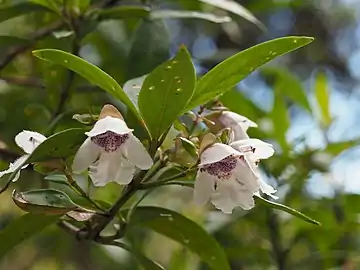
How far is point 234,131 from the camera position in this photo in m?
0.72

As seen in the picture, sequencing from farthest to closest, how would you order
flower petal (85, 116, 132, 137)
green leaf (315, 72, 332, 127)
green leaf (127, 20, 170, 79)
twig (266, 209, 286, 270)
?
green leaf (315, 72, 332, 127), twig (266, 209, 286, 270), green leaf (127, 20, 170, 79), flower petal (85, 116, 132, 137)

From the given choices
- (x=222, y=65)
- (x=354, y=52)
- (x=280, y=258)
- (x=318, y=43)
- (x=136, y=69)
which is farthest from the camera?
(x=354, y=52)

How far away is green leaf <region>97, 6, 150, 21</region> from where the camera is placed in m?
0.93

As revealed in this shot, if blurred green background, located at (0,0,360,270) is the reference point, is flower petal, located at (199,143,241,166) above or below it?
above

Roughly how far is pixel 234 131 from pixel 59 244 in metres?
0.85

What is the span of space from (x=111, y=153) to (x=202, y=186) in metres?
0.09

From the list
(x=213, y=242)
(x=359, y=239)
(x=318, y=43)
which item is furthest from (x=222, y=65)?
(x=318, y=43)

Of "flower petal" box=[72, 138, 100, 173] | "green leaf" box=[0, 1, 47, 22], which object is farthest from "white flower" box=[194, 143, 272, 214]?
"green leaf" box=[0, 1, 47, 22]

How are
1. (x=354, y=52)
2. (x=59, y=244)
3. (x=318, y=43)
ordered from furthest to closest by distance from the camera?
(x=354, y=52), (x=318, y=43), (x=59, y=244)

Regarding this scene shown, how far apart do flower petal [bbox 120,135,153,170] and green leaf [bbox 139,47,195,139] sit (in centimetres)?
3

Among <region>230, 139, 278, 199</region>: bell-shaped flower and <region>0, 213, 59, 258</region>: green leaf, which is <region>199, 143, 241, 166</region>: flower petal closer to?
<region>230, 139, 278, 199</region>: bell-shaped flower

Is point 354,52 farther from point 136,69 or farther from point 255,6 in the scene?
point 136,69

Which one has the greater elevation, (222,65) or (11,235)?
(222,65)

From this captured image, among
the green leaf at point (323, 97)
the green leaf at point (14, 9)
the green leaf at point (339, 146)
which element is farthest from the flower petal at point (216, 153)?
the green leaf at point (323, 97)
